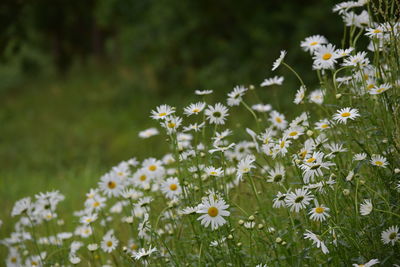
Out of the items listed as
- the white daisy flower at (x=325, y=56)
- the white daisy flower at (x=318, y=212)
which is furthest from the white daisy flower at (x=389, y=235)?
the white daisy flower at (x=325, y=56)

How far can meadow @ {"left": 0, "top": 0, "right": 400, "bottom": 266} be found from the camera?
1.78 metres

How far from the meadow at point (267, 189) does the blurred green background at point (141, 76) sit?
2.21 metres

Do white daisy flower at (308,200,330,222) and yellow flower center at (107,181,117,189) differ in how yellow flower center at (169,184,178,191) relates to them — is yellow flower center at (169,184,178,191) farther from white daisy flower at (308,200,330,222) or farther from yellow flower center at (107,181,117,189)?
white daisy flower at (308,200,330,222)

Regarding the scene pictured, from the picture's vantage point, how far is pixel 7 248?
3408 mm

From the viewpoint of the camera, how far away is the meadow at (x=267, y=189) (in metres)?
1.78

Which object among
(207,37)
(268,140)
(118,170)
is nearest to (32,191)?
(118,170)

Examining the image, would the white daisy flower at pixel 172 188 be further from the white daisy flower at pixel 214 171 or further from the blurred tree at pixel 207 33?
the blurred tree at pixel 207 33

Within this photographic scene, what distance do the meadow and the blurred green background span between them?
2.21m

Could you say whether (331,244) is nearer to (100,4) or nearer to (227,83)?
(227,83)

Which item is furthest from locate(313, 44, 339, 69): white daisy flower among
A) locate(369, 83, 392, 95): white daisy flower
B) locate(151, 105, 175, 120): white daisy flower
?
locate(151, 105, 175, 120): white daisy flower

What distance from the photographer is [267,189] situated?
2.58 m

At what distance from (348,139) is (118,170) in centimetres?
117

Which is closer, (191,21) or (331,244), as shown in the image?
(331,244)

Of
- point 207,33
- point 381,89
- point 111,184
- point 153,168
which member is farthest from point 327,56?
point 207,33
